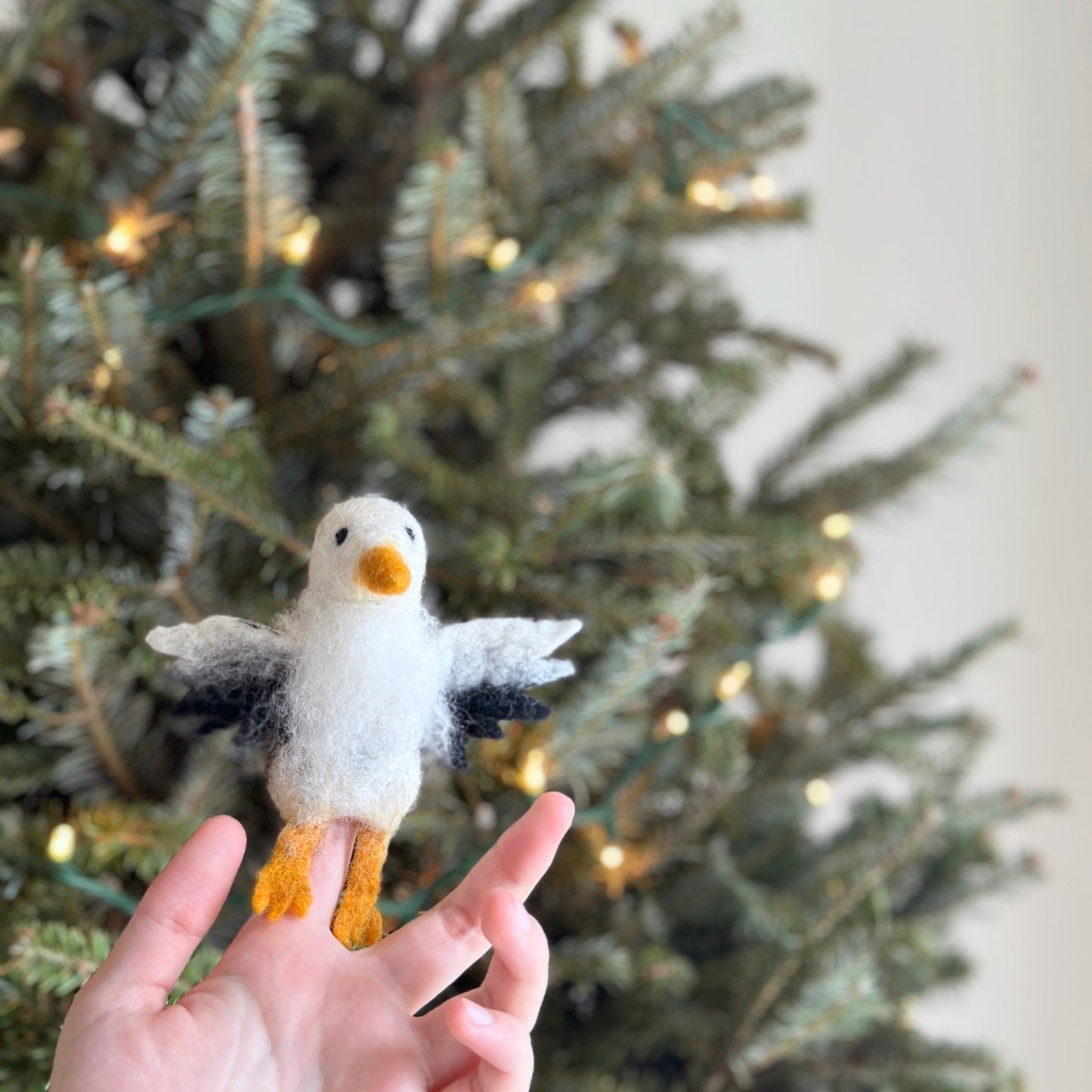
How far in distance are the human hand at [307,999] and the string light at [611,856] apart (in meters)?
0.22

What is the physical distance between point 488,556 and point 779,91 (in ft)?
1.30

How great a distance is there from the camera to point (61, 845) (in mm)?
415

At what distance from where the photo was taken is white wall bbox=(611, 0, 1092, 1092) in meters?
1.24

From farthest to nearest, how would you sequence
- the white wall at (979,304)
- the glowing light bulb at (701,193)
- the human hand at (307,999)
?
1. the white wall at (979,304)
2. the glowing light bulb at (701,193)
3. the human hand at (307,999)

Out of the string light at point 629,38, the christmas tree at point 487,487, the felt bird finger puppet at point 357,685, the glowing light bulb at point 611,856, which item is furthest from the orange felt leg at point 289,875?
the string light at point 629,38

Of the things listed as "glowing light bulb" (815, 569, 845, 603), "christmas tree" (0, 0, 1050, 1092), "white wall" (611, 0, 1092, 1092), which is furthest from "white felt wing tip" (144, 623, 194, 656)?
"white wall" (611, 0, 1092, 1092)

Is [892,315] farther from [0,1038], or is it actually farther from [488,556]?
[0,1038]

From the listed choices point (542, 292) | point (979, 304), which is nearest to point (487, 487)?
point (542, 292)

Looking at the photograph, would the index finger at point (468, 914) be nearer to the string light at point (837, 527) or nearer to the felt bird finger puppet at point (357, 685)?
the felt bird finger puppet at point (357, 685)

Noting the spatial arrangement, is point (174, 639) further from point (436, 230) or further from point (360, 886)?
point (436, 230)

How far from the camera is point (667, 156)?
66 centimetres

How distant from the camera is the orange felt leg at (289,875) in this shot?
317mm

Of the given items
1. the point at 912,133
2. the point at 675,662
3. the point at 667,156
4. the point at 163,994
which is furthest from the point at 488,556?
the point at 912,133

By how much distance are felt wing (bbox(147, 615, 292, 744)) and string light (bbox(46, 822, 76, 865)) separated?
12cm
